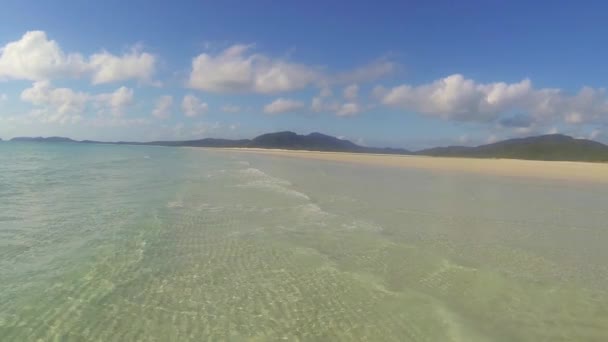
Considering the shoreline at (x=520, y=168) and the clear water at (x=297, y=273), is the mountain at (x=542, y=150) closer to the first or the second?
the shoreline at (x=520, y=168)

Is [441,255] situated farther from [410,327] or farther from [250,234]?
[250,234]

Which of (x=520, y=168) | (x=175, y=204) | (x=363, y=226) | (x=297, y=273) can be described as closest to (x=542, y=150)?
(x=520, y=168)

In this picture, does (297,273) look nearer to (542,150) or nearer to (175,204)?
(175,204)

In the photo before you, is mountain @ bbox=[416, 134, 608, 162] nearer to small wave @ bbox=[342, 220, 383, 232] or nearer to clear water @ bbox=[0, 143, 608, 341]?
clear water @ bbox=[0, 143, 608, 341]

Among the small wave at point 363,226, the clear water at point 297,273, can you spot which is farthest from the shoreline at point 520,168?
the small wave at point 363,226

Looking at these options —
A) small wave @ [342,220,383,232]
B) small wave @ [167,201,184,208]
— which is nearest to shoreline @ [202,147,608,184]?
small wave @ [342,220,383,232]
